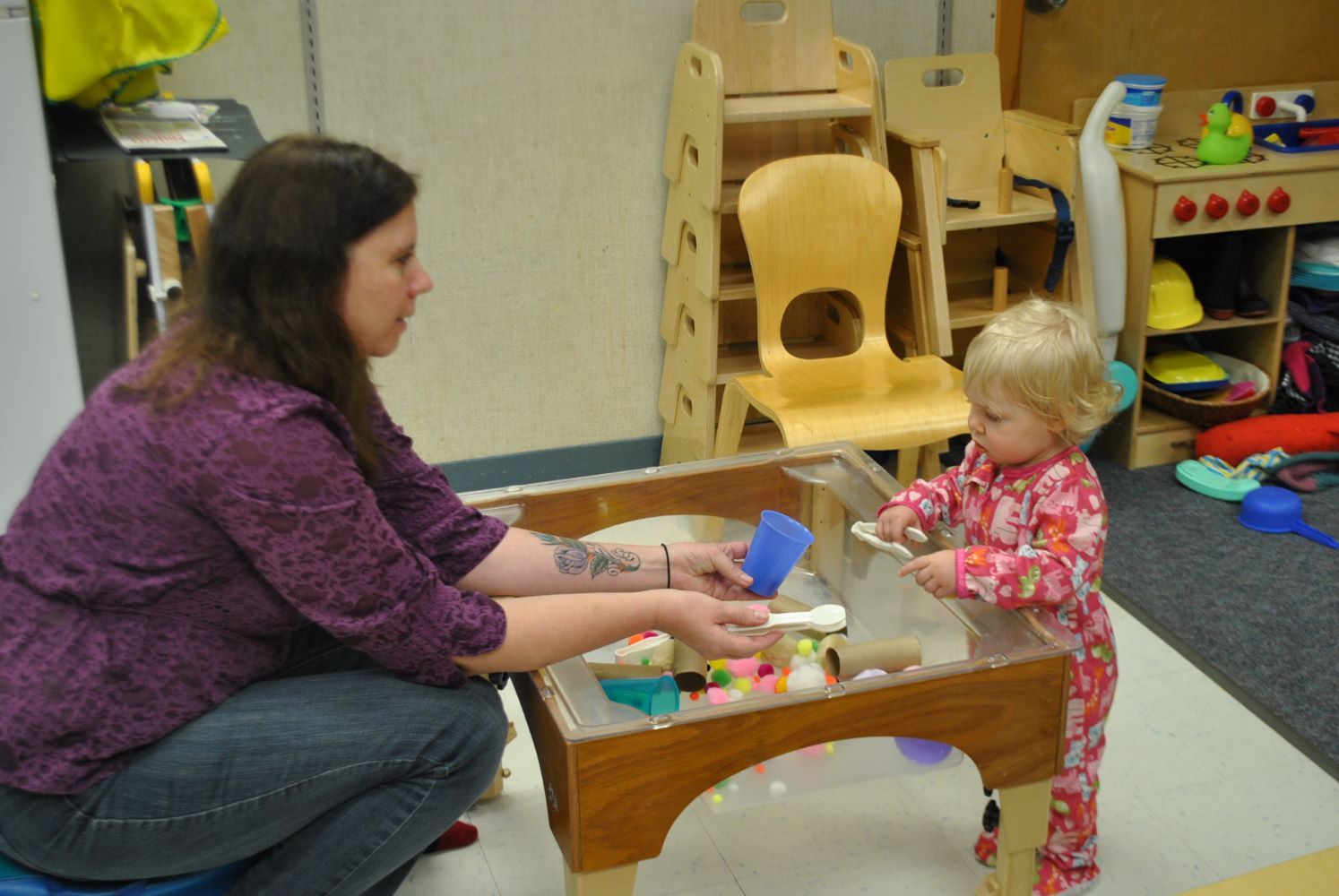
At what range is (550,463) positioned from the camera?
312 centimetres

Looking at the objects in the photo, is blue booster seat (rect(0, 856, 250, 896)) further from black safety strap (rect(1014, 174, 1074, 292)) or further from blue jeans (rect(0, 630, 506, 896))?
black safety strap (rect(1014, 174, 1074, 292))

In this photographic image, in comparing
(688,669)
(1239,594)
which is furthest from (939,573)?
→ (1239,594)

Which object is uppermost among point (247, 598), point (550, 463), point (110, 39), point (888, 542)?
point (110, 39)

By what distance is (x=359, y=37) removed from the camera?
266cm

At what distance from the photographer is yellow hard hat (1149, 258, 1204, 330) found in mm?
3010

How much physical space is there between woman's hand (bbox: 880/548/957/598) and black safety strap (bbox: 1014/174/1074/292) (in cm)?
147

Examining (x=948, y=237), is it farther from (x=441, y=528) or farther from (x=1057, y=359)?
(x=441, y=528)

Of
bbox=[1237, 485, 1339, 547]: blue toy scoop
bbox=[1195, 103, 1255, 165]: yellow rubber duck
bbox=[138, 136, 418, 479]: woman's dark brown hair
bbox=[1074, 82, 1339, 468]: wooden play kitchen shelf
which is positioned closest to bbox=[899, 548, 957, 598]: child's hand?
bbox=[138, 136, 418, 479]: woman's dark brown hair

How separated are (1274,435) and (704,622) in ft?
6.45

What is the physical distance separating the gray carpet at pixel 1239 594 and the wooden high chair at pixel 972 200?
0.48 metres

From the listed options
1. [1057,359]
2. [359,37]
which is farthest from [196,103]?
[1057,359]

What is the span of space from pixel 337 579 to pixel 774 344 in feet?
5.04

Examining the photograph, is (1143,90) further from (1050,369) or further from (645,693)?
(645,693)

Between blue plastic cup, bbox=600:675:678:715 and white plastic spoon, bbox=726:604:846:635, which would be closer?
white plastic spoon, bbox=726:604:846:635
